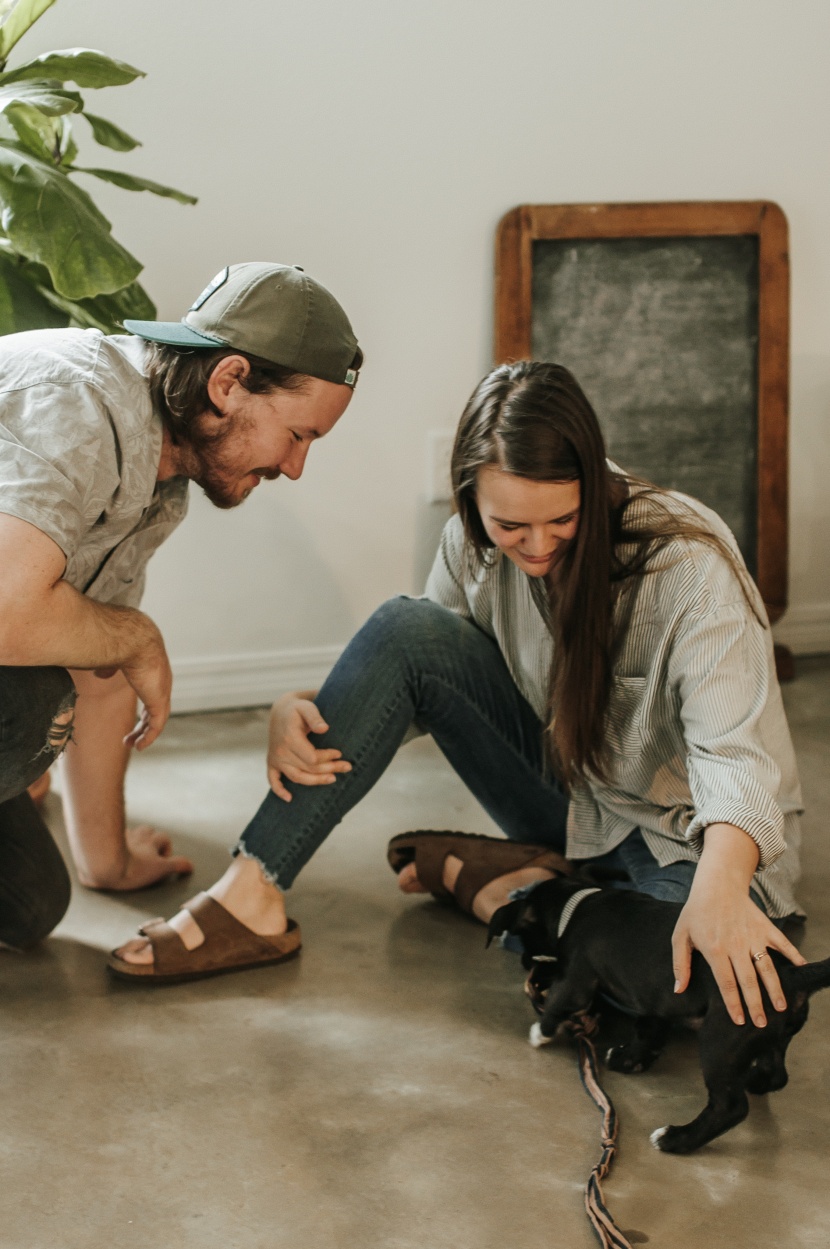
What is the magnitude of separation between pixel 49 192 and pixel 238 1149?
4.01ft

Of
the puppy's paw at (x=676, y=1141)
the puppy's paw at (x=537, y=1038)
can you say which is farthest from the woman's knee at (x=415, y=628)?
the puppy's paw at (x=676, y=1141)

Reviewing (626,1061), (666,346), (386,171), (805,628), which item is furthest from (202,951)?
(805,628)

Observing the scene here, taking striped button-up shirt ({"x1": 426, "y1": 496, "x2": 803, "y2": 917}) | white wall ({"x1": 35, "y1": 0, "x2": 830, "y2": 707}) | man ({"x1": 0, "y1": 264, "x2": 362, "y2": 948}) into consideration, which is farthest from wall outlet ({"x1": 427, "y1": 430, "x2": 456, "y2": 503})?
man ({"x1": 0, "y1": 264, "x2": 362, "y2": 948})

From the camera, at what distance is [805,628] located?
2955mm

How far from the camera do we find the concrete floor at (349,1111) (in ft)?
3.83

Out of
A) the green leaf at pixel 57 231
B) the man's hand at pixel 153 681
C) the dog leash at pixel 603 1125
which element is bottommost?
the dog leash at pixel 603 1125

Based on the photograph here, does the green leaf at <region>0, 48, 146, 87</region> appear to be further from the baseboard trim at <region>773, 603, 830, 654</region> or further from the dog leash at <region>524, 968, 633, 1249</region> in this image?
the baseboard trim at <region>773, 603, 830, 654</region>

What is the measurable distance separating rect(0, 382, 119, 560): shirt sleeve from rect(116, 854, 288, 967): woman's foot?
1.72 feet

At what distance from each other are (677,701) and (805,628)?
1.62 m

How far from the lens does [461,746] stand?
5.50 ft

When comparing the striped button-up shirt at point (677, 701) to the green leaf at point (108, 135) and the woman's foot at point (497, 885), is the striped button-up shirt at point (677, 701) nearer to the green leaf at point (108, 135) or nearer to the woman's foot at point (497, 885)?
the woman's foot at point (497, 885)

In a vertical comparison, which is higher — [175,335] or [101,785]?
[175,335]

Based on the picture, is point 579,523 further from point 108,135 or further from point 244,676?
point 244,676

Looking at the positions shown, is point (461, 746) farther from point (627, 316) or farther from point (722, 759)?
point (627, 316)
